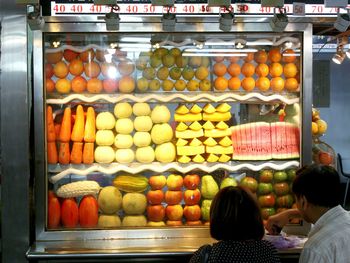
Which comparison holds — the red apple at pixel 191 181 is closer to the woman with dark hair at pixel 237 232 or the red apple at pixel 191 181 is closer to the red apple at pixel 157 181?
the red apple at pixel 157 181

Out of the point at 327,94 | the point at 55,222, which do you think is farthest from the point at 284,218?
the point at 327,94

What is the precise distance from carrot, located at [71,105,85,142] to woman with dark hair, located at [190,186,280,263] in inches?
63.3

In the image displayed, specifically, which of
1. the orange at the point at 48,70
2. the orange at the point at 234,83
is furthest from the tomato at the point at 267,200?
the orange at the point at 48,70

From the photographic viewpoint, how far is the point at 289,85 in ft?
13.6

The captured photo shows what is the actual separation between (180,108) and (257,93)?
544 mm

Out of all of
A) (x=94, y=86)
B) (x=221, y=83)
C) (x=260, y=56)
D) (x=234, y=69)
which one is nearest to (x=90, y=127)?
(x=94, y=86)

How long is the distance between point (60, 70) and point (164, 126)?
81 cm

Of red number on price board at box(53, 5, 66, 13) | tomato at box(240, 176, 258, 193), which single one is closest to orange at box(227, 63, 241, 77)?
tomato at box(240, 176, 258, 193)

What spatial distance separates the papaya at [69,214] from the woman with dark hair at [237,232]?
1.56 m

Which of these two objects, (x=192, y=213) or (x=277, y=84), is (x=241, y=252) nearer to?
(x=192, y=213)

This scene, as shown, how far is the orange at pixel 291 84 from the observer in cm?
411

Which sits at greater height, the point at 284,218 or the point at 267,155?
the point at 267,155

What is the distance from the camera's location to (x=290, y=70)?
4.13 m

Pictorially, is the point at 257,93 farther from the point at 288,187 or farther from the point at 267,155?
the point at 288,187
